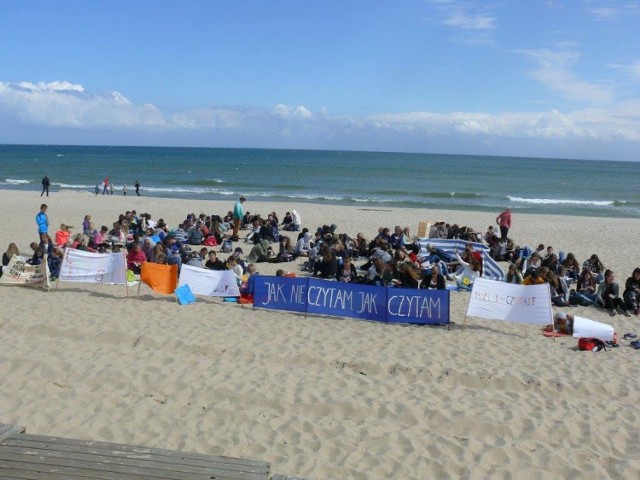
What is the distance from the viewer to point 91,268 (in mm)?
12516

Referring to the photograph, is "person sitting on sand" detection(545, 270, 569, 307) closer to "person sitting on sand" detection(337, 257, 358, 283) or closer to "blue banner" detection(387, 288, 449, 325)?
"blue banner" detection(387, 288, 449, 325)

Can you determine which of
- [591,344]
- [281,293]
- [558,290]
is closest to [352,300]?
[281,293]

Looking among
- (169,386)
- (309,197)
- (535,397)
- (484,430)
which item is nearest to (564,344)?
(535,397)

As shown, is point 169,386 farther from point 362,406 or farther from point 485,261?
point 485,261

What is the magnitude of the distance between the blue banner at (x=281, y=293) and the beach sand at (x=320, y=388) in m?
0.29

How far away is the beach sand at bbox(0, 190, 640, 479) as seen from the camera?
6.68 meters

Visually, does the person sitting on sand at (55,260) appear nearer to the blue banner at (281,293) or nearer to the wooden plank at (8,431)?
the blue banner at (281,293)

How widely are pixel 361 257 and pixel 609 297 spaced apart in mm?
7050

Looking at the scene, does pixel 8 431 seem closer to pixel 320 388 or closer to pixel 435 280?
pixel 320 388

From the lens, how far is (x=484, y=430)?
7.19m

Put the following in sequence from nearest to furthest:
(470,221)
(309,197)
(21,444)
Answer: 1. (21,444)
2. (470,221)
3. (309,197)

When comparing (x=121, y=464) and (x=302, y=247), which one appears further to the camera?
(x=302, y=247)

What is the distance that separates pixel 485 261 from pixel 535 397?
289 inches

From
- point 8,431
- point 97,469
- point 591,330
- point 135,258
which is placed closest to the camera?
point 97,469
